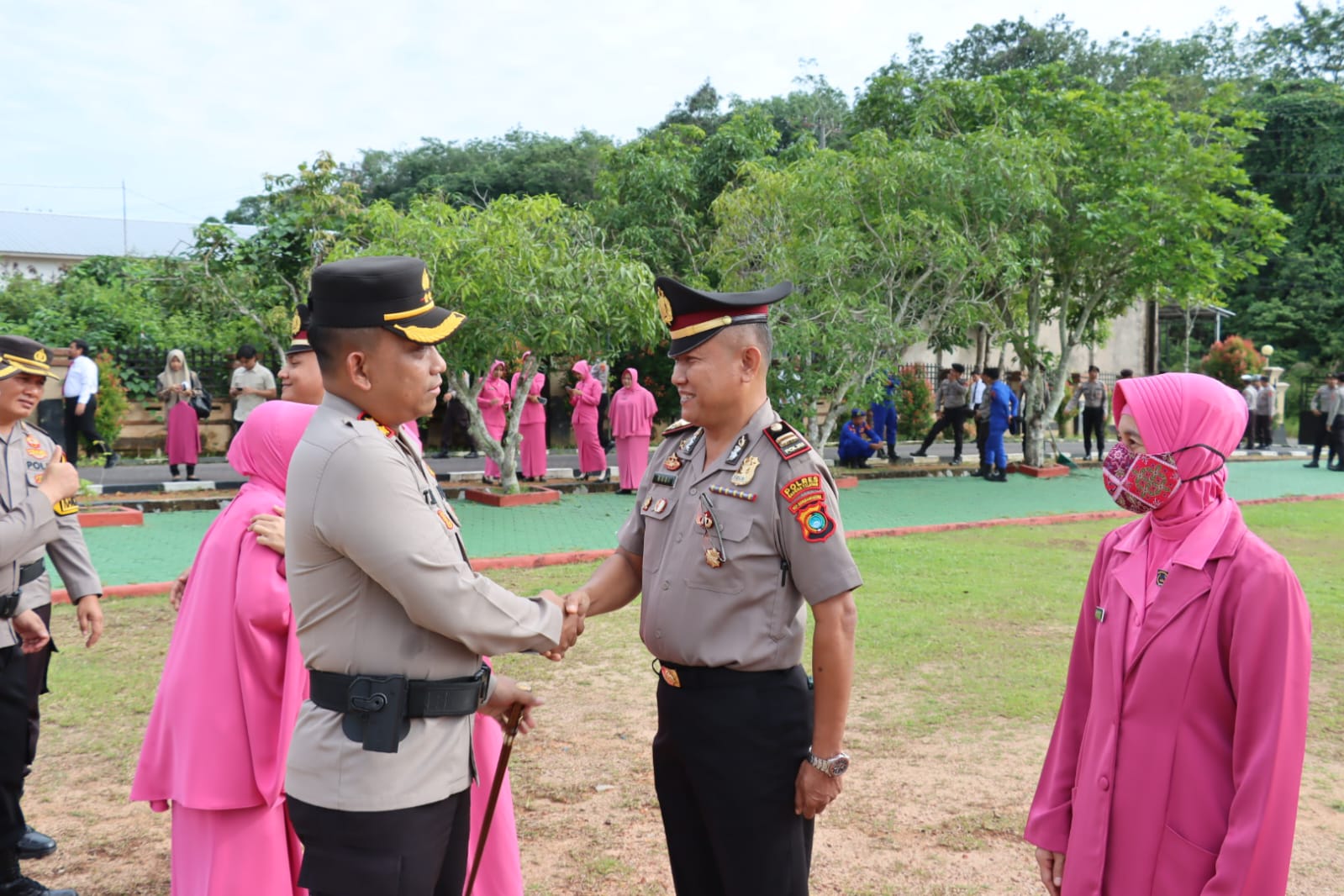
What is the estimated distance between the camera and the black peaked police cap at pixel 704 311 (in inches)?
112

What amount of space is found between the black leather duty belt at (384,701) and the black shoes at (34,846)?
96.3 inches

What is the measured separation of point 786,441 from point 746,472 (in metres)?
0.13

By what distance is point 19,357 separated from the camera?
3.99 meters

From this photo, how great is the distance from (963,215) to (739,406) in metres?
14.3

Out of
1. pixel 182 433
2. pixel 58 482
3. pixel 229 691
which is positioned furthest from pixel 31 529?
pixel 182 433

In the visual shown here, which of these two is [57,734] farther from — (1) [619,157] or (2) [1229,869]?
(1) [619,157]

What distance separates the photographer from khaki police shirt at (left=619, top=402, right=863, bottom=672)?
271 centimetres

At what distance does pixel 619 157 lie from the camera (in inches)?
1011

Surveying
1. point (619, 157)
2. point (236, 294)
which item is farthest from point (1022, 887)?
point (619, 157)

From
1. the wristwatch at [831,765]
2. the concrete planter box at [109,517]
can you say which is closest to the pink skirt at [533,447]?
the concrete planter box at [109,517]

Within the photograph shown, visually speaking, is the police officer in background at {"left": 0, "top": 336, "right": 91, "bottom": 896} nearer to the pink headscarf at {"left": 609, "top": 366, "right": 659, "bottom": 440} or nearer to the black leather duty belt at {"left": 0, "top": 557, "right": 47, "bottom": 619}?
the black leather duty belt at {"left": 0, "top": 557, "right": 47, "bottom": 619}

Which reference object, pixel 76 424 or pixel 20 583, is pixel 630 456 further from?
pixel 20 583

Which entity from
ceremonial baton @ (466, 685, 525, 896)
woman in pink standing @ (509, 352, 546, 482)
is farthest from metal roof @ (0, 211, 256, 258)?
ceremonial baton @ (466, 685, 525, 896)

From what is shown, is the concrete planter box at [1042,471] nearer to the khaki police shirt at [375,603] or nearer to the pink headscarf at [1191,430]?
the pink headscarf at [1191,430]
